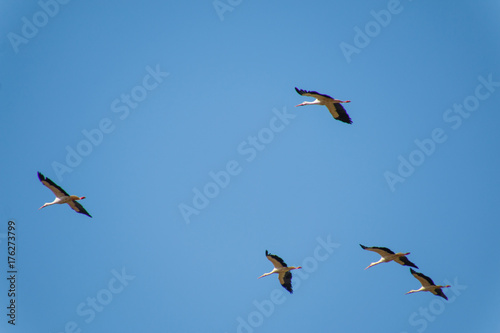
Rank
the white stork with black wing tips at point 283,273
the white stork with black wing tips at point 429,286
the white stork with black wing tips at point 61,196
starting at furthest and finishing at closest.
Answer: the white stork with black wing tips at point 429,286 < the white stork with black wing tips at point 283,273 < the white stork with black wing tips at point 61,196

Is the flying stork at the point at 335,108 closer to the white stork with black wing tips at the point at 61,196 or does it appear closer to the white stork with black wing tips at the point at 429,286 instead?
the white stork with black wing tips at the point at 429,286

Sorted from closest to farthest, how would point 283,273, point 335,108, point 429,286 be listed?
point 335,108
point 283,273
point 429,286

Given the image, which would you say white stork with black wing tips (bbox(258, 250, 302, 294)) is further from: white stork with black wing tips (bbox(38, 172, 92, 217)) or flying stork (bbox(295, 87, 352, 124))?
white stork with black wing tips (bbox(38, 172, 92, 217))

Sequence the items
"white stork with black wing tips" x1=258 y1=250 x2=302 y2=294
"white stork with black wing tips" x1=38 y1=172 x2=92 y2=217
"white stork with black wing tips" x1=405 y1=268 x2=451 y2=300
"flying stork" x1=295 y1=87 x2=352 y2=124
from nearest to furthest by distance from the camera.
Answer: "white stork with black wing tips" x1=38 y1=172 x2=92 y2=217 < "flying stork" x1=295 y1=87 x2=352 y2=124 < "white stork with black wing tips" x1=258 y1=250 x2=302 y2=294 < "white stork with black wing tips" x1=405 y1=268 x2=451 y2=300

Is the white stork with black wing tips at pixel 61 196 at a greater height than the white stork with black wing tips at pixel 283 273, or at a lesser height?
greater

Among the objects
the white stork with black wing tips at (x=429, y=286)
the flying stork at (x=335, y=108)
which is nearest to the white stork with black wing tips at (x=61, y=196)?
the flying stork at (x=335, y=108)

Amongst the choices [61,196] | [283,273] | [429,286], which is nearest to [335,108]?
[283,273]

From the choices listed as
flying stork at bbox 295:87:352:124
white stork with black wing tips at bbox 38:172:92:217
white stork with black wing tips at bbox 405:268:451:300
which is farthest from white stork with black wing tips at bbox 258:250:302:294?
white stork with black wing tips at bbox 38:172:92:217

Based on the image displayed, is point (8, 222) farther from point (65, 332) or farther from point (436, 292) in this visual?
point (436, 292)

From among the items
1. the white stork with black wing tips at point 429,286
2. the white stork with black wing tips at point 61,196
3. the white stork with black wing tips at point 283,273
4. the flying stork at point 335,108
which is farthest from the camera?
the white stork with black wing tips at point 429,286

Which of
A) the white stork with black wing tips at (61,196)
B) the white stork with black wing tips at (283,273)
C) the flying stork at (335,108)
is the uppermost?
Result: the white stork with black wing tips at (61,196)

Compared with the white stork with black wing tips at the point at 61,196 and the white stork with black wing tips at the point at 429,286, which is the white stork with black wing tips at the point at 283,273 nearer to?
the white stork with black wing tips at the point at 429,286

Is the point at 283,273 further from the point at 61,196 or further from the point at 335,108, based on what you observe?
the point at 61,196

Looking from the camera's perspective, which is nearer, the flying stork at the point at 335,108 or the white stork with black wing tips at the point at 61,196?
the white stork with black wing tips at the point at 61,196
